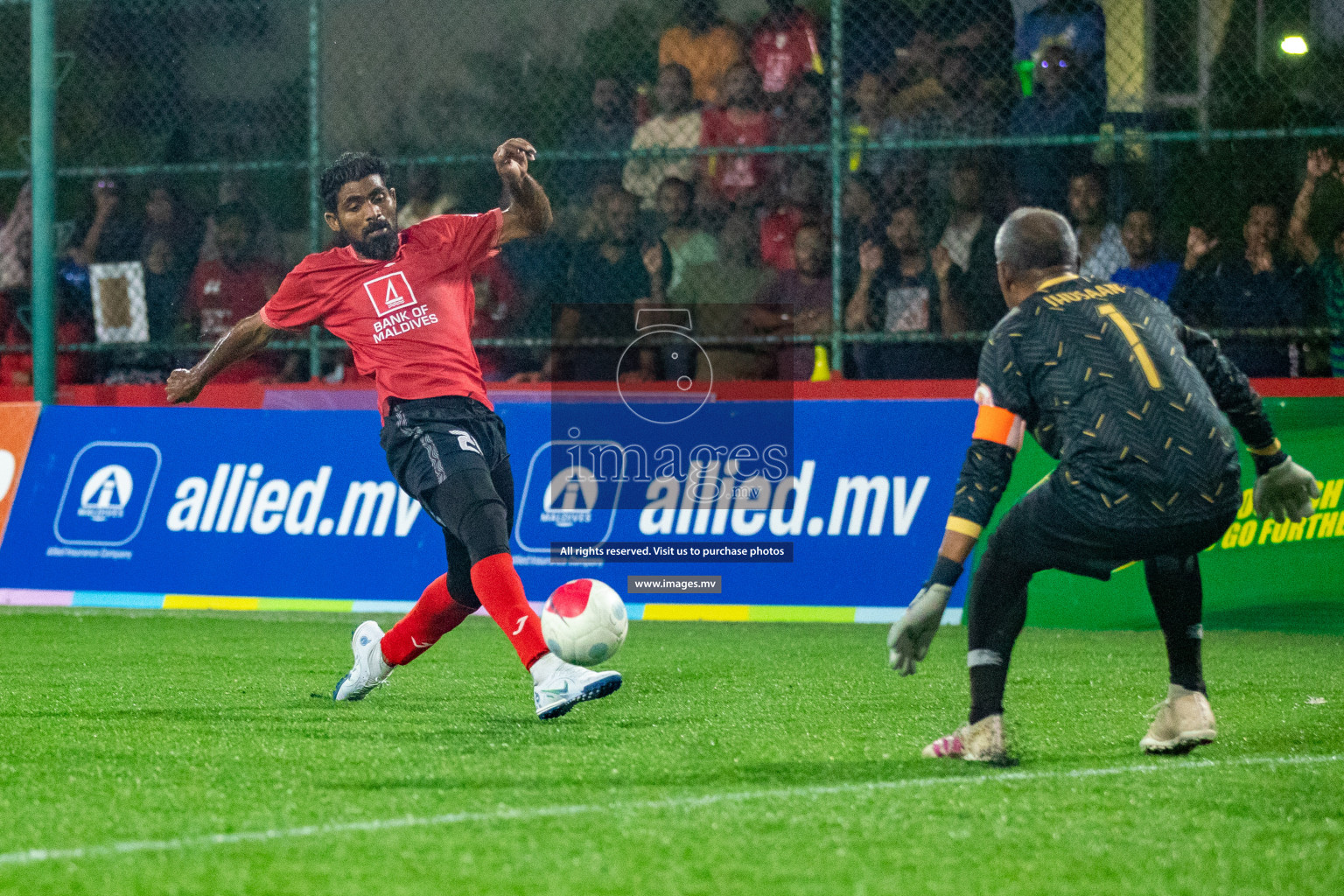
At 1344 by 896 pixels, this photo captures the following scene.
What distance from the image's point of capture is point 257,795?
4.32m

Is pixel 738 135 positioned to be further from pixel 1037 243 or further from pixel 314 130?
pixel 1037 243

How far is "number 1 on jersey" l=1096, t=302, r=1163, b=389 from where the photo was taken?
15.2ft

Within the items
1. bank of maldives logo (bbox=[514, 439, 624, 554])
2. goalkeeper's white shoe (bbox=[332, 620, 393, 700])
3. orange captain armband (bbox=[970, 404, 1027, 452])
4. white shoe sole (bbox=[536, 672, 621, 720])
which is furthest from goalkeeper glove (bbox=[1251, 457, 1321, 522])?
bank of maldives logo (bbox=[514, 439, 624, 554])

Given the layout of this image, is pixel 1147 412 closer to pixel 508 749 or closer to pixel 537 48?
pixel 508 749

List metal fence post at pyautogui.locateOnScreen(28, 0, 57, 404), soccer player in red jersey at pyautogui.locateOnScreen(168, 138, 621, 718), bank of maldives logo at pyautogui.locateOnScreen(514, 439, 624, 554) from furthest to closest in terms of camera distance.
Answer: metal fence post at pyautogui.locateOnScreen(28, 0, 57, 404) < bank of maldives logo at pyautogui.locateOnScreen(514, 439, 624, 554) < soccer player in red jersey at pyautogui.locateOnScreen(168, 138, 621, 718)

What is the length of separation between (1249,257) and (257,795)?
7264mm

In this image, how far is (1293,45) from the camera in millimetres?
10109

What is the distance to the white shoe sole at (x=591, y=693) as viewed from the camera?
5293 mm

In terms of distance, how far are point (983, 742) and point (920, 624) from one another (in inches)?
17.5

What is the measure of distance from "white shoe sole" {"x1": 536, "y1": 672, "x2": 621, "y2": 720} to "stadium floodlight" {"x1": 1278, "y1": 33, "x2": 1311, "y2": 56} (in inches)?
270

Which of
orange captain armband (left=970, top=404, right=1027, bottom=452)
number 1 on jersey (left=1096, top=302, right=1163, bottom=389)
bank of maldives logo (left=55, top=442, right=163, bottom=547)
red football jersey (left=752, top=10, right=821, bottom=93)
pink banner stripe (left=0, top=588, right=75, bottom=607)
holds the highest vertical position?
red football jersey (left=752, top=10, right=821, bottom=93)

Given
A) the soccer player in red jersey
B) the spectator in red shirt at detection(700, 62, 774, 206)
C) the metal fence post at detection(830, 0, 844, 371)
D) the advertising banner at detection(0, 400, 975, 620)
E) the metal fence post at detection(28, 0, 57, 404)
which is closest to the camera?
the soccer player in red jersey

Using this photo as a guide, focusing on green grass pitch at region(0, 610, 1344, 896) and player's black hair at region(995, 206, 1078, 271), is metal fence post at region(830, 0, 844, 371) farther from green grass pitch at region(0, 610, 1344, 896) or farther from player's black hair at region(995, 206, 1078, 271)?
player's black hair at region(995, 206, 1078, 271)

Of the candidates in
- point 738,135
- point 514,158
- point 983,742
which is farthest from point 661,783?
point 738,135
